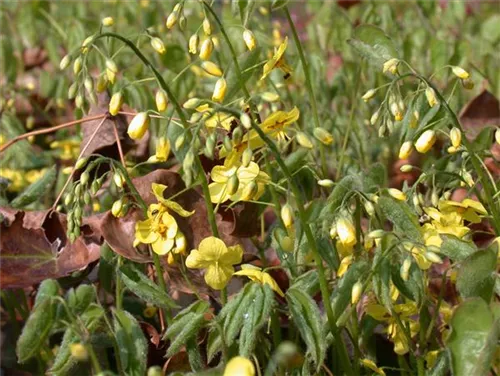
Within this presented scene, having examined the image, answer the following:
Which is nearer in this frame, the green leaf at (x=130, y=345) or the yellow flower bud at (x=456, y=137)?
the green leaf at (x=130, y=345)

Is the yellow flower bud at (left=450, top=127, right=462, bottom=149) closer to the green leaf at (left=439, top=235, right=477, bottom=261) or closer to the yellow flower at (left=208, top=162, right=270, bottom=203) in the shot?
the green leaf at (left=439, top=235, right=477, bottom=261)

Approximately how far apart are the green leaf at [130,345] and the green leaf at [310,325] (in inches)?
7.8

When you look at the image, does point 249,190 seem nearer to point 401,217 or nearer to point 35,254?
point 401,217

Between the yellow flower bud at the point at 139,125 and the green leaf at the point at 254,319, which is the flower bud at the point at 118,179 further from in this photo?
the green leaf at the point at 254,319

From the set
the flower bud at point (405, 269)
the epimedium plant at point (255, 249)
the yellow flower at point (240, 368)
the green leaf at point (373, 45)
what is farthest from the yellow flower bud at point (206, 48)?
the yellow flower at point (240, 368)

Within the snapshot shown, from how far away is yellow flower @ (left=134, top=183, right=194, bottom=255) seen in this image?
4.62ft

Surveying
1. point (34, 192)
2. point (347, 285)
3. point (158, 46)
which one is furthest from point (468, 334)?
point (34, 192)

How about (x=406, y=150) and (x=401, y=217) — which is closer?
(x=401, y=217)

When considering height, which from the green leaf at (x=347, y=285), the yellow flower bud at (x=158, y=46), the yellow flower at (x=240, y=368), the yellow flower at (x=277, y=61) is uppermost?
the yellow flower bud at (x=158, y=46)

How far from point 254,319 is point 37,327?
0.84 feet

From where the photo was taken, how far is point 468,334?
3.68 ft

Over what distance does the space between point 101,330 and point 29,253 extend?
27cm

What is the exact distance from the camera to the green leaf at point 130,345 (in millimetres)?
1258

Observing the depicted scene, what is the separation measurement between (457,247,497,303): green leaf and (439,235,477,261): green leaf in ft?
0.22
